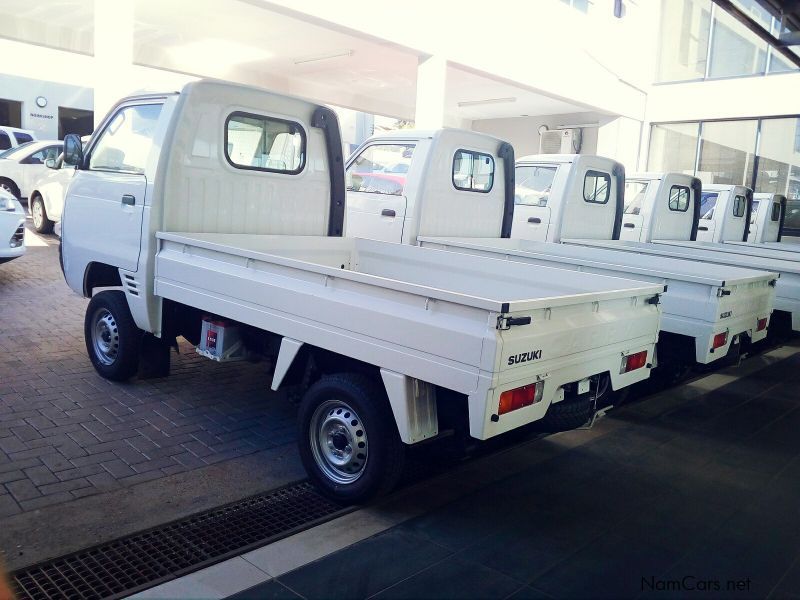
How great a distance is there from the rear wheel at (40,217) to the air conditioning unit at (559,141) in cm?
1450

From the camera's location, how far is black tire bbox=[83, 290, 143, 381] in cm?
522

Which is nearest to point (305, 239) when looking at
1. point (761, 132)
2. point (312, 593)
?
point (312, 593)

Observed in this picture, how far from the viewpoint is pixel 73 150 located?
5.56 metres

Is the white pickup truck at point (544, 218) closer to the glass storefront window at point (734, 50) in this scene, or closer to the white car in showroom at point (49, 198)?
the white car in showroom at point (49, 198)

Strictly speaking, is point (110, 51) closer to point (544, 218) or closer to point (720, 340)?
point (544, 218)

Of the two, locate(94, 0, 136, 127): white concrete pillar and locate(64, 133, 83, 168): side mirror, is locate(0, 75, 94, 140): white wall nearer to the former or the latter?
locate(94, 0, 136, 127): white concrete pillar

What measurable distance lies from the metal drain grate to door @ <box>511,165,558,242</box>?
561 cm

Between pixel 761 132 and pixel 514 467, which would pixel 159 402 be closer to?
pixel 514 467

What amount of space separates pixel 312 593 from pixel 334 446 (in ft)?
3.22

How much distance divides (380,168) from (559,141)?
15.5 m

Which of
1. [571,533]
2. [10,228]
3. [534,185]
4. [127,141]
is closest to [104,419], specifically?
[127,141]

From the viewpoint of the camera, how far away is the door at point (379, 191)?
7207mm

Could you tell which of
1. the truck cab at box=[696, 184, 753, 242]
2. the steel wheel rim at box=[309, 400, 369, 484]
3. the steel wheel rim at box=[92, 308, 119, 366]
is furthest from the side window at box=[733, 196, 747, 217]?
the steel wheel rim at box=[309, 400, 369, 484]

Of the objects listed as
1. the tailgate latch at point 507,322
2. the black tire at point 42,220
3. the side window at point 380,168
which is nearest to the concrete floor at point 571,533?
the tailgate latch at point 507,322
